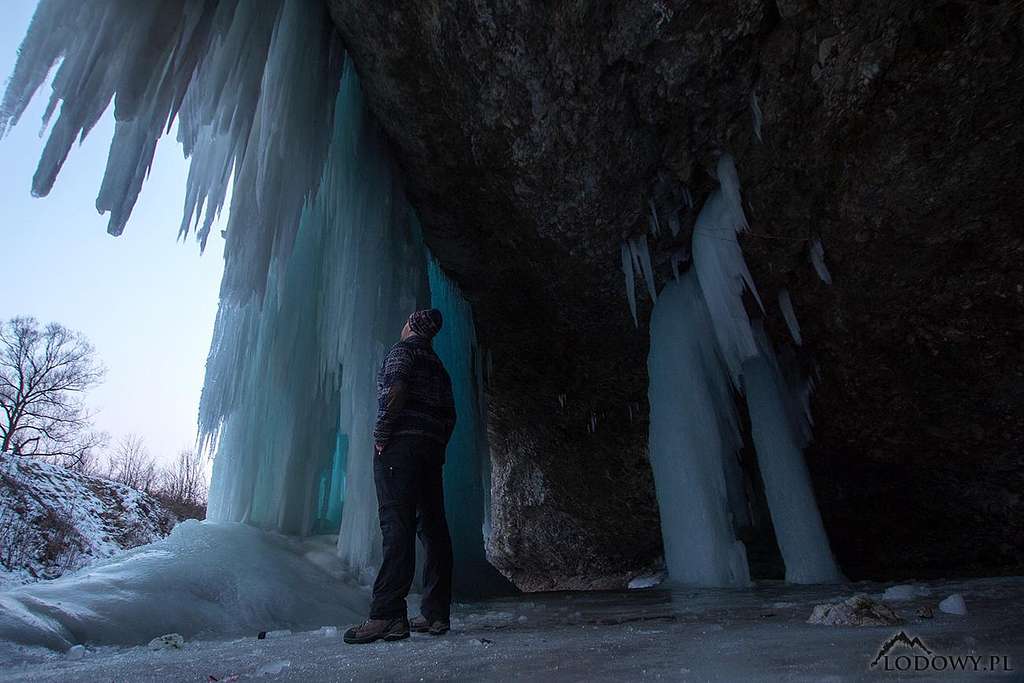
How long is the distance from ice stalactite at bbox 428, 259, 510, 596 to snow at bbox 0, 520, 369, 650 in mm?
1618

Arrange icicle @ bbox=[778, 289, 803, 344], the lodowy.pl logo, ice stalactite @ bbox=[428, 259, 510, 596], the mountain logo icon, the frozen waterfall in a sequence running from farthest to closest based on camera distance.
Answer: ice stalactite @ bbox=[428, 259, 510, 596], icicle @ bbox=[778, 289, 803, 344], the frozen waterfall, the mountain logo icon, the lodowy.pl logo

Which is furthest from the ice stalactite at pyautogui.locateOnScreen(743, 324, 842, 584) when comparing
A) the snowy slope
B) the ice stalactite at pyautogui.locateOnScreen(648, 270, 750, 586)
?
the snowy slope

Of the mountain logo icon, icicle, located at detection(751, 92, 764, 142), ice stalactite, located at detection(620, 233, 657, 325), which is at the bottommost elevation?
the mountain logo icon

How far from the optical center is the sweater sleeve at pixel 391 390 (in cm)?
246

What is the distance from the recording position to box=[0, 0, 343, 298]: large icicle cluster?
2.99 meters

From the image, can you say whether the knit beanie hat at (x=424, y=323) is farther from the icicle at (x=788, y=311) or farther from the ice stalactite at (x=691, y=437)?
the icicle at (x=788, y=311)

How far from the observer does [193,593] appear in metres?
2.97

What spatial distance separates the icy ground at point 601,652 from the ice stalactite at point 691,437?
1.76 meters

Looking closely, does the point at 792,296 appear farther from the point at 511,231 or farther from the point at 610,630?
the point at 610,630

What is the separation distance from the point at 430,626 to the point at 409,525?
1.33 feet

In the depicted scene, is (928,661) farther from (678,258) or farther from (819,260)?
(678,258)

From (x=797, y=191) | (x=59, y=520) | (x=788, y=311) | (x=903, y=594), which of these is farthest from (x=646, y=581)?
(x=59, y=520)

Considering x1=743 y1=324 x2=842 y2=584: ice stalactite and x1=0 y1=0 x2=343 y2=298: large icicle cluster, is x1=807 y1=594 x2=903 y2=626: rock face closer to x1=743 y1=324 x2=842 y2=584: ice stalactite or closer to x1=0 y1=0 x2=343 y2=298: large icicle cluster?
x1=743 y1=324 x2=842 y2=584: ice stalactite

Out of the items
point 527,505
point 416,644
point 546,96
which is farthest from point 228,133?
point 527,505
